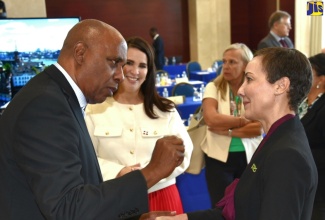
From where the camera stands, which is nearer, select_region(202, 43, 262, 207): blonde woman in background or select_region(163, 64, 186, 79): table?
select_region(202, 43, 262, 207): blonde woman in background

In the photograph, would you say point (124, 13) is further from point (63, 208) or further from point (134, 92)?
point (63, 208)

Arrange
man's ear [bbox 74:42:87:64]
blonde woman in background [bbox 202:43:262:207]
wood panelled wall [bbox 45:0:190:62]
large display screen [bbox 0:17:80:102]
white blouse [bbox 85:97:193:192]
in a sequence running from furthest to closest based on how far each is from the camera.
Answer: wood panelled wall [bbox 45:0:190:62]
large display screen [bbox 0:17:80:102]
blonde woman in background [bbox 202:43:262:207]
white blouse [bbox 85:97:193:192]
man's ear [bbox 74:42:87:64]

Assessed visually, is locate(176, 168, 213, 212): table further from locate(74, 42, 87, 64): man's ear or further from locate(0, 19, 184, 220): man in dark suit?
locate(74, 42, 87, 64): man's ear

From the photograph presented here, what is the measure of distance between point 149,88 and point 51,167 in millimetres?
1357

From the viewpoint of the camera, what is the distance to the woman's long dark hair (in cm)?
229

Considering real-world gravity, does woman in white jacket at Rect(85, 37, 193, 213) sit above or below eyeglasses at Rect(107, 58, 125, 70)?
below

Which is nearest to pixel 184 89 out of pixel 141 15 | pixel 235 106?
pixel 235 106

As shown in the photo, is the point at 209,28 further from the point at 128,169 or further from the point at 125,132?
the point at 128,169

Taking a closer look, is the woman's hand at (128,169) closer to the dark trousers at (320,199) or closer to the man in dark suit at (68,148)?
the man in dark suit at (68,148)

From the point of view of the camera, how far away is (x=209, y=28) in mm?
12523

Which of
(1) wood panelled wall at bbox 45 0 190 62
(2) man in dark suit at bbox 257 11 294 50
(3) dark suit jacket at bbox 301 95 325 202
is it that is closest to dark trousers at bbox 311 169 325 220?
(3) dark suit jacket at bbox 301 95 325 202

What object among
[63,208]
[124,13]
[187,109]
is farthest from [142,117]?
[124,13]

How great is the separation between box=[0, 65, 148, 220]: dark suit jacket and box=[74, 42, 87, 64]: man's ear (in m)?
0.08

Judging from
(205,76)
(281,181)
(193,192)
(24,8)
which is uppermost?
(24,8)
